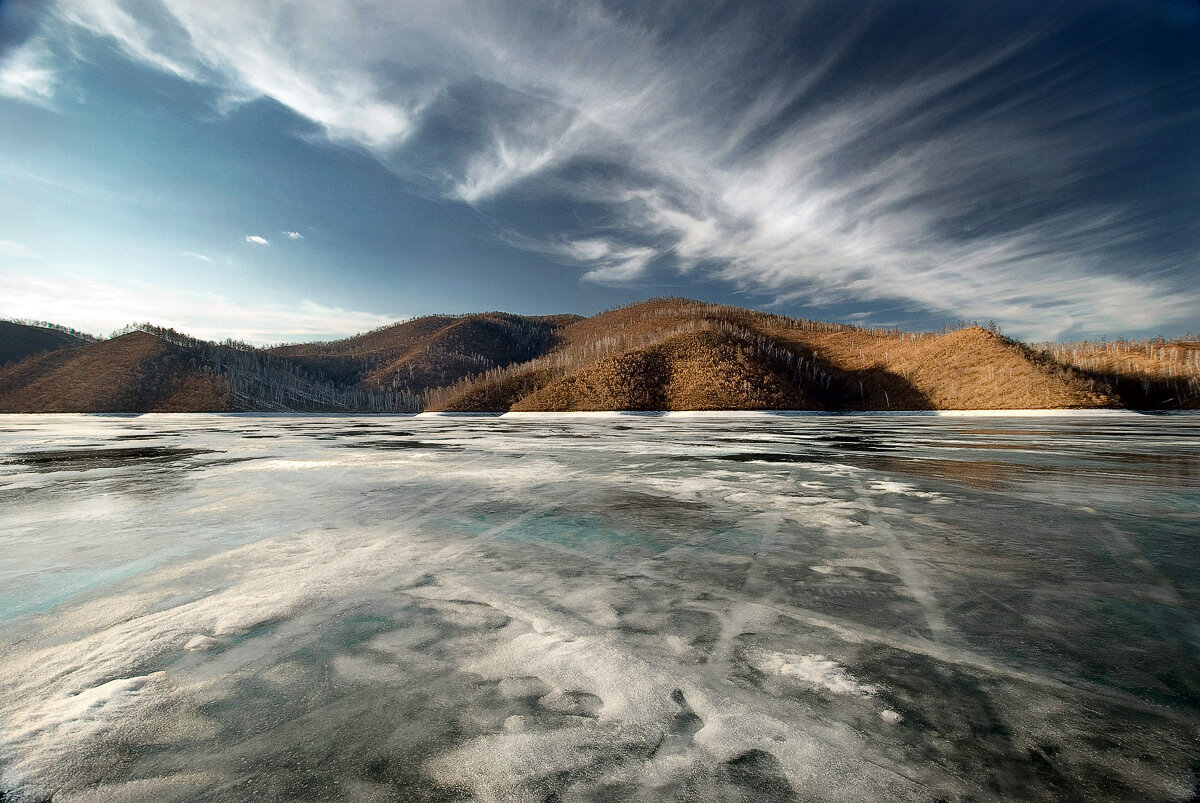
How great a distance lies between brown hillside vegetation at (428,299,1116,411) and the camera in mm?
76688

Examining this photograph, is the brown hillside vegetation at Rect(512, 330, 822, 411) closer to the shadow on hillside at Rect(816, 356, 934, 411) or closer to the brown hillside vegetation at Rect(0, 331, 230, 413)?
the shadow on hillside at Rect(816, 356, 934, 411)

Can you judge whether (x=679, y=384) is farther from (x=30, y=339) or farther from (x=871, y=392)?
(x=30, y=339)

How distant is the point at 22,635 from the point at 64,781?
7.80 ft

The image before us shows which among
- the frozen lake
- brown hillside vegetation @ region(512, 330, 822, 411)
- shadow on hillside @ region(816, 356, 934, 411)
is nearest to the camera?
the frozen lake

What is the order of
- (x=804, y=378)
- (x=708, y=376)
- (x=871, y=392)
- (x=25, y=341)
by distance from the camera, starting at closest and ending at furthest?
(x=708, y=376) < (x=871, y=392) < (x=804, y=378) < (x=25, y=341)

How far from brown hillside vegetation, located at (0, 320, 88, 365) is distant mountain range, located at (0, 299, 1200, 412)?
0.63 m

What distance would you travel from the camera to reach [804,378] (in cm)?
A: 10438

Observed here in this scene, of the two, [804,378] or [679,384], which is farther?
[804,378]

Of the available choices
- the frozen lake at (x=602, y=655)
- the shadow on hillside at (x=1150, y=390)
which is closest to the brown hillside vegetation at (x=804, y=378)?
the shadow on hillside at (x=1150, y=390)

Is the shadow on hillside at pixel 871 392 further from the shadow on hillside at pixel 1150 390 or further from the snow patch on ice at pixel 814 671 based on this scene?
the snow patch on ice at pixel 814 671

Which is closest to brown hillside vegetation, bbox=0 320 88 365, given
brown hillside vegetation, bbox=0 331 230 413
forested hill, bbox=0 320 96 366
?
forested hill, bbox=0 320 96 366

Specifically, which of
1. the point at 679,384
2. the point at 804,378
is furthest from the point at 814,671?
the point at 804,378

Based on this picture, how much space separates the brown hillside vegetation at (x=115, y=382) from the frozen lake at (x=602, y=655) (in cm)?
14440

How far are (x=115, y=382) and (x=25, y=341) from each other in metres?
91.3
